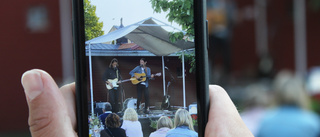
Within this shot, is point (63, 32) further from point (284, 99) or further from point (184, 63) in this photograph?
point (184, 63)

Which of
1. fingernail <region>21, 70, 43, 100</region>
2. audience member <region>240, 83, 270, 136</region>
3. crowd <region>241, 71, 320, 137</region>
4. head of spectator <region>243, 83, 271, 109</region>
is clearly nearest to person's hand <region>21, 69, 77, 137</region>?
fingernail <region>21, 70, 43, 100</region>

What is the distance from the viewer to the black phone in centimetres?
95

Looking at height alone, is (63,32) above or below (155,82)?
above

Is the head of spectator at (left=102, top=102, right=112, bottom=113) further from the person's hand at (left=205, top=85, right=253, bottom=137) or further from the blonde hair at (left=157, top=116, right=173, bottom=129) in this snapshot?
the person's hand at (left=205, top=85, right=253, bottom=137)

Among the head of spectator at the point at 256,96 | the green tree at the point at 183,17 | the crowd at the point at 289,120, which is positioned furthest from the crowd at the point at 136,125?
the head of spectator at the point at 256,96

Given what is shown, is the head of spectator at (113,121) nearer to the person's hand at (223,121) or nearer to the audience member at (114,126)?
the audience member at (114,126)

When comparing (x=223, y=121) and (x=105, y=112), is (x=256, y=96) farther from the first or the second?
(x=105, y=112)

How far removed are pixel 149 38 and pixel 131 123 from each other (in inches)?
9.4

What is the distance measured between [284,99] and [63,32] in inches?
107

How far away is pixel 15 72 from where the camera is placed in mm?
4461

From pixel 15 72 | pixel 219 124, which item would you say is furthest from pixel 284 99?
pixel 15 72

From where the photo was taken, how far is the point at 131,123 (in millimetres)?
967

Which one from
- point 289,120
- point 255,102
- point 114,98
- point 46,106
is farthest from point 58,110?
point 255,102

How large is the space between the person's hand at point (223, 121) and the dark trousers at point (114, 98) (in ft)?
0.85
